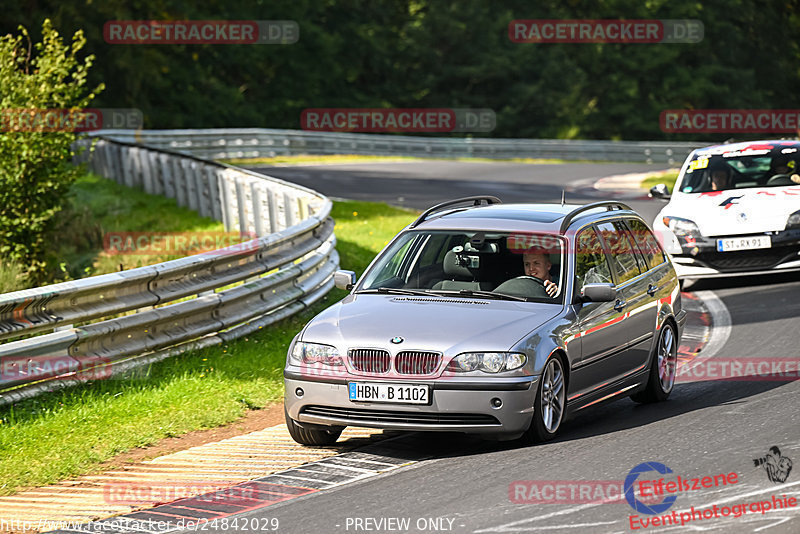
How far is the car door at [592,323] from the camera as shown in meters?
8.32

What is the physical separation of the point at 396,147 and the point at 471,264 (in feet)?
122

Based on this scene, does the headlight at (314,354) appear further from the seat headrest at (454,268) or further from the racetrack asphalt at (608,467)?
the seat headrest at (454,268)

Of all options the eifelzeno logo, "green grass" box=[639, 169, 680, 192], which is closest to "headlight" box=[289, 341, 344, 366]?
the eifelzeno logo

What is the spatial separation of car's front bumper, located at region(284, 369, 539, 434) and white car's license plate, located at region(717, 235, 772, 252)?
7.91 metres

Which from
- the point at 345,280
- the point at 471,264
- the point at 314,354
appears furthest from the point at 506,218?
Answer: the point at 314,354

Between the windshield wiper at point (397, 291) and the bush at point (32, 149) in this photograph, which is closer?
the windshield wiper at point (397, 291)

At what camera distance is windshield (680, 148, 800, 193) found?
15719 millimetres

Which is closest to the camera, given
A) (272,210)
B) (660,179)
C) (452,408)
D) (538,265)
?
(452,408)

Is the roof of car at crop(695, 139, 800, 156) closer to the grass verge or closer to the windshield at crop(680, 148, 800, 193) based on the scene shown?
the windshield at crop(680, 148, 800, 193)

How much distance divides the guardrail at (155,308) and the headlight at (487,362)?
129 inches

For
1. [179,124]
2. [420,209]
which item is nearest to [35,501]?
[420,209]

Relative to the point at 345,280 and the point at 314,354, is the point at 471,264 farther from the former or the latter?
the point at 314,354

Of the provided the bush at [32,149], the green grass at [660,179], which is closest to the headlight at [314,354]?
the bush at [32,149]

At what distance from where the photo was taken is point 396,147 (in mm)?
45906
